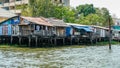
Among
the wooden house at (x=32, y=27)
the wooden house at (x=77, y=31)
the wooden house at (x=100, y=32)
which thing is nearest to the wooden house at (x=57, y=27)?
the wooden house at (x=77, y=31)

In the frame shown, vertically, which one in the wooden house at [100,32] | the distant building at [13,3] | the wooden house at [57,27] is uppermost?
the distant building at [13,3]

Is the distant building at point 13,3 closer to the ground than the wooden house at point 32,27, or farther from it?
farther from it

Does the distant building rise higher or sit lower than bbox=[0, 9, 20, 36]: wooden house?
higher

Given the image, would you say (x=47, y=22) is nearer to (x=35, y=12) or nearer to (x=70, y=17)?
(x=35, y=12)

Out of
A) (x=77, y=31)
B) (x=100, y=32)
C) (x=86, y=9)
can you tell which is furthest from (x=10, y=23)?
(x=86, y=9)

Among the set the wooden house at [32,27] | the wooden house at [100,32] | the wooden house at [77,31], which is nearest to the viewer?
the wooden house at [32,27]

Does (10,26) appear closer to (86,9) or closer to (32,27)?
(32,27)

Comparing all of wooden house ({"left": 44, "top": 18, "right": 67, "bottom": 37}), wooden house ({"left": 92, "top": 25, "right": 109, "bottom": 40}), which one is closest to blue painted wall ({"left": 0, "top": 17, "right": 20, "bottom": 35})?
wooden house ({"left": 44, "top": 18, "right": 67, "bottom": 37})

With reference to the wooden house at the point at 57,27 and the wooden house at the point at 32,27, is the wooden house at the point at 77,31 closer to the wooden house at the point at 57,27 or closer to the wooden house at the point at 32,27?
the wooden house at the point at 57,27

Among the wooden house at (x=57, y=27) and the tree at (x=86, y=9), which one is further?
the tree at (x=86, y=9)

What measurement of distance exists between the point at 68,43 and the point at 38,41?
8989 mm

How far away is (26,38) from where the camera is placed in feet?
135

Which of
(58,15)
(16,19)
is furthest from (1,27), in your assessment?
(58,15)

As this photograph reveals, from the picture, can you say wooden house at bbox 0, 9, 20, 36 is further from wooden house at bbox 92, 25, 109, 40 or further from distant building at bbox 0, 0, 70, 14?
distant building at bbox 0, 0, 70, 14
